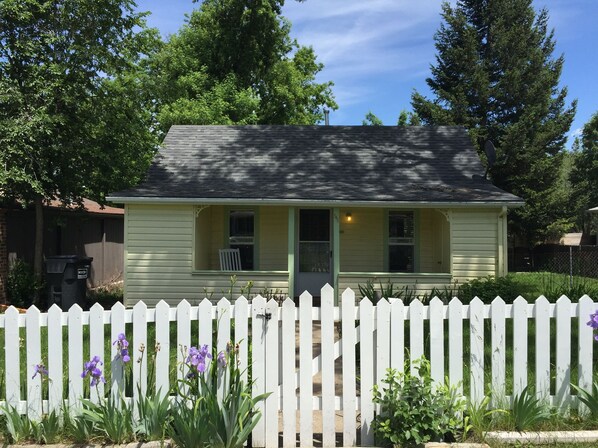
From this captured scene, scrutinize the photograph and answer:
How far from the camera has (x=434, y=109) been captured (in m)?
25.2

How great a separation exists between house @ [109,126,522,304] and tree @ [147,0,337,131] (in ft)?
34.0

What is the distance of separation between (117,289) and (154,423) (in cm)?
1214

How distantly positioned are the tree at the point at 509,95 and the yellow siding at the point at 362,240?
45.3 ft

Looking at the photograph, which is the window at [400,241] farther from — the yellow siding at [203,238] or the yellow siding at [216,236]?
the yellow siding at [203,238]

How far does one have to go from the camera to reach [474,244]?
10492 mm

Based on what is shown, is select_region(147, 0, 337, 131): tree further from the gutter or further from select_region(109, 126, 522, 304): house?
the gutter

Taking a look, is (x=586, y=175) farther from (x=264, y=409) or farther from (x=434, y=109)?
(x=264, y=409)

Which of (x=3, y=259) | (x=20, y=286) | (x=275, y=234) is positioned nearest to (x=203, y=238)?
(x=275, y=234)

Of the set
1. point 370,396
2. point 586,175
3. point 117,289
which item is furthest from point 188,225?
point 586,175

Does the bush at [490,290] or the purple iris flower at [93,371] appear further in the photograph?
the bush at [490,290]

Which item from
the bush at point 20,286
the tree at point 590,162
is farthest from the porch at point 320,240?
the tree at point 590,162

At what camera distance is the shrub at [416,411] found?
3.51 meters

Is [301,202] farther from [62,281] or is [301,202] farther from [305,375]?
[305,375]

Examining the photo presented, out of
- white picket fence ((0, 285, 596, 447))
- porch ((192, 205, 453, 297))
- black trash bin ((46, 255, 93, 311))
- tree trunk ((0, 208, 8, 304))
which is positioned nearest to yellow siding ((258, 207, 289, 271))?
porch ((192, 205, 453, 297))
